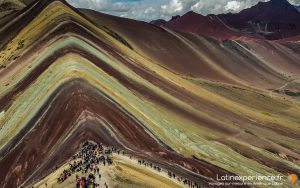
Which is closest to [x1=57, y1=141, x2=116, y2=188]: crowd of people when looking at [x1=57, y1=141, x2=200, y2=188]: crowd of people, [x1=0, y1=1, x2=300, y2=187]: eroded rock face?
[x1=57, y1=141, x2=200, y2=188]: crowd of people

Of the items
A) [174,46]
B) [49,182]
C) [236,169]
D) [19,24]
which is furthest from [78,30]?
[174,46]

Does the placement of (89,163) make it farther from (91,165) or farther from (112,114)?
(112,114)

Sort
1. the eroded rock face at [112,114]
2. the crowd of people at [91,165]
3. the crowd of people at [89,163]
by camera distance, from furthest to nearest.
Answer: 1. the eroded rock face at [112,114]
2. the crowd of people at [91,165]
3. the crowd of people at [89,163]

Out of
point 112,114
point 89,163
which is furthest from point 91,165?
point 112,114

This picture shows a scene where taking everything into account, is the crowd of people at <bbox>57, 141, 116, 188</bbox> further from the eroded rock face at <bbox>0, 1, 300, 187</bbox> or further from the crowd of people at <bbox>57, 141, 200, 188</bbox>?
the eroded rock face at <bbox>0, 1, 300, 187</bbox>

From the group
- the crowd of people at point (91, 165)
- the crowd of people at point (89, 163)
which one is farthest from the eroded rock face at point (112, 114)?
the crowd of people at point (89, 163)

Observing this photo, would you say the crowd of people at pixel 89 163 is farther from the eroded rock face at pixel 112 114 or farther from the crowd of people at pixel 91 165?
the eroded rock face at pixel 112 114

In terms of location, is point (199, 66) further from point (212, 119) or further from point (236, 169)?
point (236, 169)
